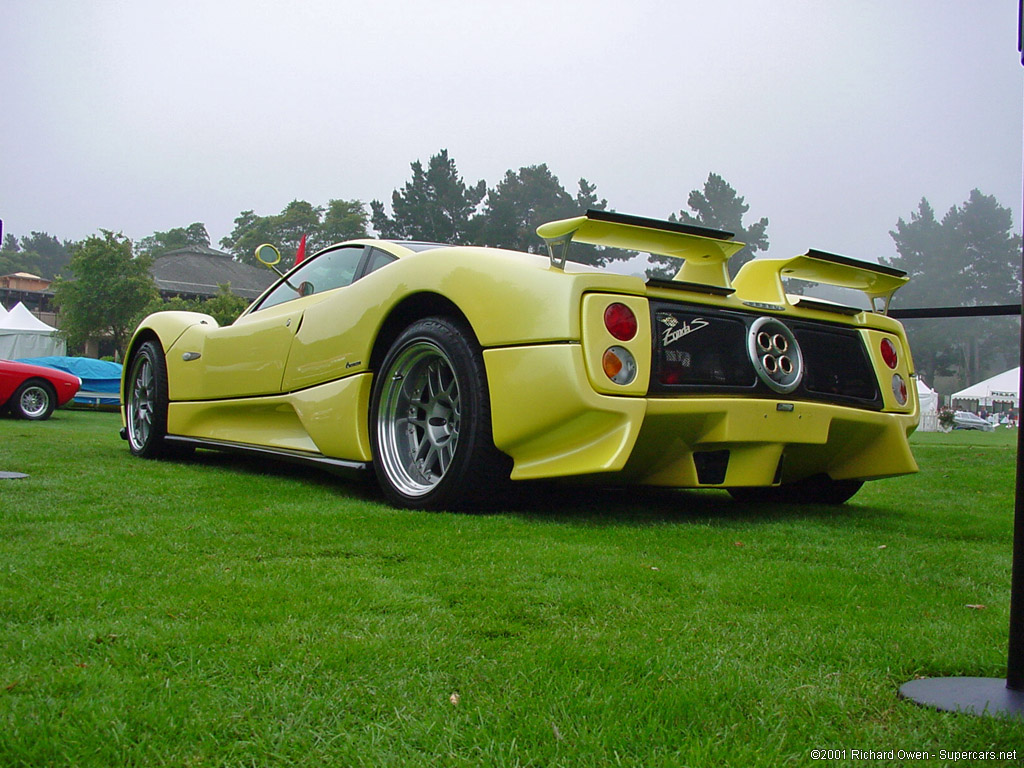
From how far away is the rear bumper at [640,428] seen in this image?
3025 millimetres

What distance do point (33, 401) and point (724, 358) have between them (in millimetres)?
11568

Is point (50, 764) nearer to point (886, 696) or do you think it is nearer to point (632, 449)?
point (886, 696)

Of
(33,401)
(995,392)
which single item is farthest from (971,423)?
(33,401)

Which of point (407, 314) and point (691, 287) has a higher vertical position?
point (691, 287)

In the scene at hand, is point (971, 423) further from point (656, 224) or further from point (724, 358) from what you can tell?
point (656, 224)

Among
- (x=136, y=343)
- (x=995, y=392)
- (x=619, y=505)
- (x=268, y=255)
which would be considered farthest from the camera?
(x=995, y=392)

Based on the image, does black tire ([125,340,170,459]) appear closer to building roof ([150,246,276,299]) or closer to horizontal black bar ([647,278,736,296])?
horizontal black bar ([647,278,736,296])

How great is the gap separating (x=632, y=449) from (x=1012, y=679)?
1.65 metres

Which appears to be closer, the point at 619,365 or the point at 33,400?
the point at 619,365

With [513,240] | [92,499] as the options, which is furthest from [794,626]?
[513,240]

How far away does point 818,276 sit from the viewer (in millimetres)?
3904

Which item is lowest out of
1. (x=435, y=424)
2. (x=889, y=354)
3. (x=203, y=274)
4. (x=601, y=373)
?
(x=435, y=424)

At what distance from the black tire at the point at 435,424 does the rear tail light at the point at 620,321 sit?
565mm

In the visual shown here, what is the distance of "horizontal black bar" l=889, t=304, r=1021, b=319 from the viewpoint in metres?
3.97
